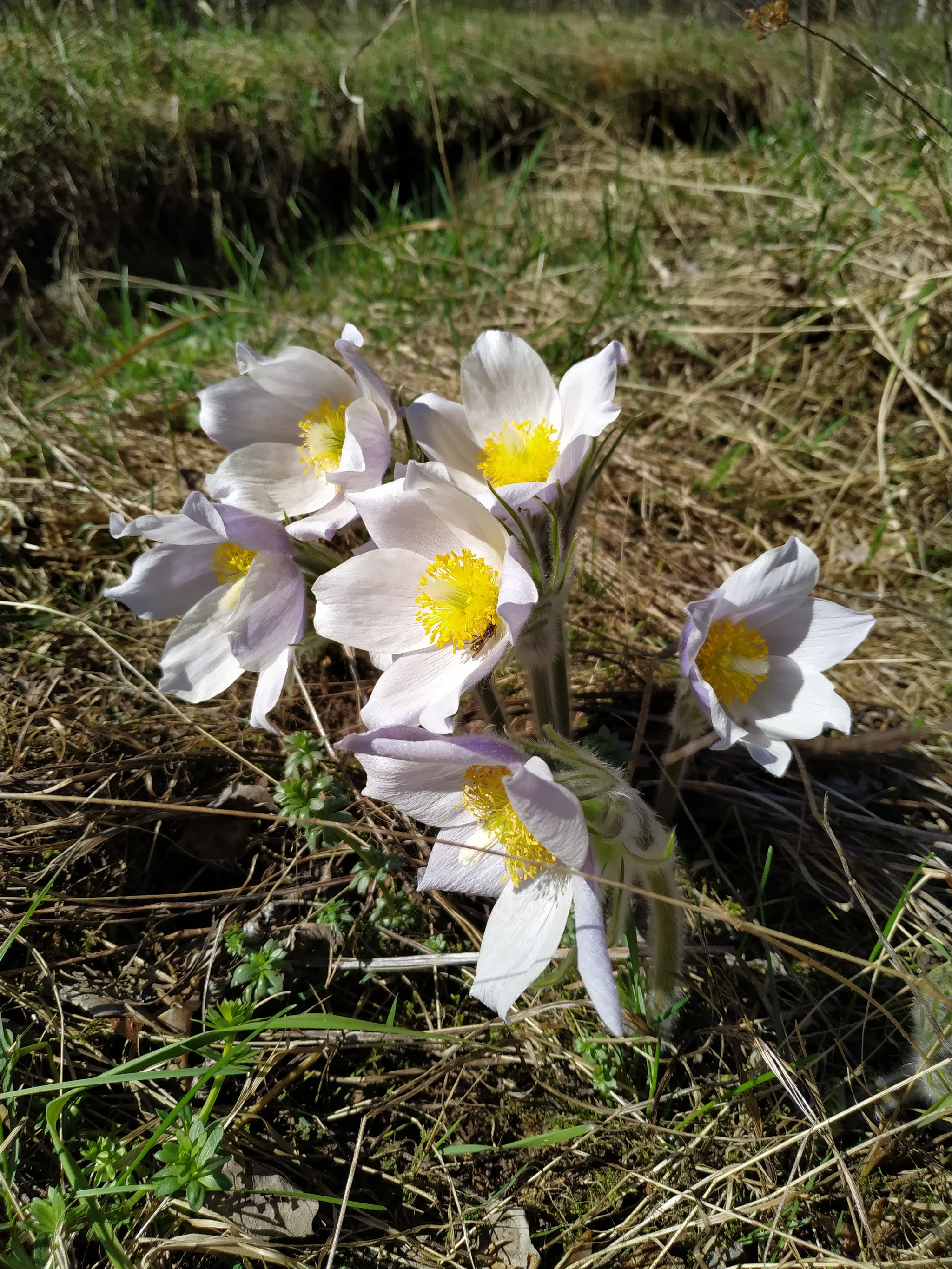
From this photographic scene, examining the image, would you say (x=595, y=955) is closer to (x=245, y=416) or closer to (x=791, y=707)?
(x=791, y=707)

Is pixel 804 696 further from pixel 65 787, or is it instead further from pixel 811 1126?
pixel 65 787

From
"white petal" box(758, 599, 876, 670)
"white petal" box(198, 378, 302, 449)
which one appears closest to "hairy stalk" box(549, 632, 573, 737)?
"white petal" box(758, 599, 876, 670)

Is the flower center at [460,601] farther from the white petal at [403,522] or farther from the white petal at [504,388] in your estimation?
the white petal at [504,388]

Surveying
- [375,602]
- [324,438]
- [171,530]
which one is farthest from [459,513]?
[171,530]

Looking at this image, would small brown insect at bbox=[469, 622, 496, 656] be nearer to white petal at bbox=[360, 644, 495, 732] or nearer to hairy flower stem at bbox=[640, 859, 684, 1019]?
white petal at bbox=[360, 644, 495, 732]

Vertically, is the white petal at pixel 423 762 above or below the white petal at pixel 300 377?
below

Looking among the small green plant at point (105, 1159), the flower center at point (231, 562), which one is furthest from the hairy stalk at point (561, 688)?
the small green plant at point (105, 1159)
